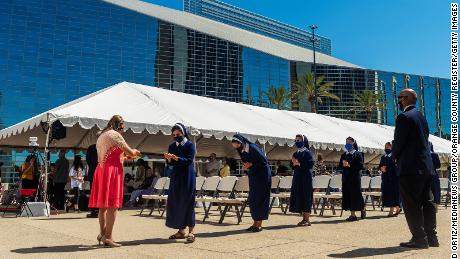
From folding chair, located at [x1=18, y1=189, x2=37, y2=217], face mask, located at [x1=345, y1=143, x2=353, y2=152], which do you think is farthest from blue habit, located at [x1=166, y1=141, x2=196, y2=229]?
folding chair, located at [x1=18, y1=189, x2=37, y2=217]

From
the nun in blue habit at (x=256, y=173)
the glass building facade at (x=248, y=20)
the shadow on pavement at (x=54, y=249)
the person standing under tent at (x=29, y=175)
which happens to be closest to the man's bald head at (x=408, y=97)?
the nun in blue habit at (x=256, y=173)

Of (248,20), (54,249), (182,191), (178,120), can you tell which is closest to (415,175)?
(182,191)

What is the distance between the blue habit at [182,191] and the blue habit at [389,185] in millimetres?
6496

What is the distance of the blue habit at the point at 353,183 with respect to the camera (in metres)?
9.72

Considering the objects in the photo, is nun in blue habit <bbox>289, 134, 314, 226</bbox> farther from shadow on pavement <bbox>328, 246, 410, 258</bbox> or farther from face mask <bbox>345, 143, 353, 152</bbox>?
shadow on pavement <bbox>328, 246, 410, 258</bbox>

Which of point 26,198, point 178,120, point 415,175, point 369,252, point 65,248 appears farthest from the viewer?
point 178,120

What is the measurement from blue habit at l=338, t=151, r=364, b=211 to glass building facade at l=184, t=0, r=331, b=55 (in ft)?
334

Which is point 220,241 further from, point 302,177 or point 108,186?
point 302,177

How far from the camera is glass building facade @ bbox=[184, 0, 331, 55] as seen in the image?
109 m

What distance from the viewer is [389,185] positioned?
11508mm

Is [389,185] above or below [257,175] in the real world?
below

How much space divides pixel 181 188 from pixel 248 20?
117 meters

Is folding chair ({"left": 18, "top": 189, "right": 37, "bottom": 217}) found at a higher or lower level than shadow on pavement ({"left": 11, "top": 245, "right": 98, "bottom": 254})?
higher

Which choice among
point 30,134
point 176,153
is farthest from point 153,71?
point 176,153
